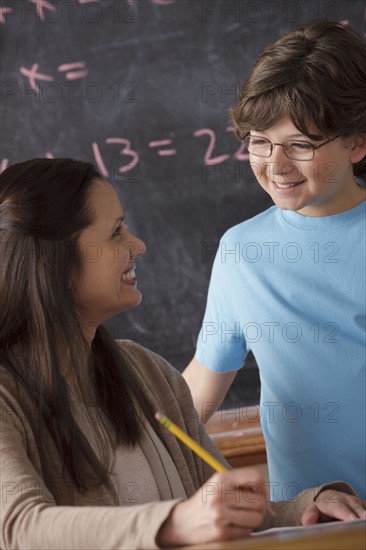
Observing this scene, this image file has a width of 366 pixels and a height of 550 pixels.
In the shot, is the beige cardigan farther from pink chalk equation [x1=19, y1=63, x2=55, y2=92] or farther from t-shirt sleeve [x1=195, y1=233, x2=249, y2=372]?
pink chalk equation [x1=19, y1=63, x2=55, y2=92]

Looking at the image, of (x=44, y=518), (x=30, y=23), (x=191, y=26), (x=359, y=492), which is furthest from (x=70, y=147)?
(x=44, y=518)

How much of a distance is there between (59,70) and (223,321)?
0.80m

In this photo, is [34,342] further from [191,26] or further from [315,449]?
[191,26]

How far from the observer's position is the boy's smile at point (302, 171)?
1.59m

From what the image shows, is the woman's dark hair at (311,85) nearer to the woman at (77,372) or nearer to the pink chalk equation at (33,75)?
the woman at (77,372)

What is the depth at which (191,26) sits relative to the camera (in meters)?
2.30

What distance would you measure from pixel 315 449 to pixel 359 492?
0.11m

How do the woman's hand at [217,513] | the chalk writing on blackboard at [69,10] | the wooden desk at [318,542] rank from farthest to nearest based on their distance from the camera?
the chalk writing on blackboard at [69,10] < the woman's hand at [217,513] < the wooden desk at [318,542]

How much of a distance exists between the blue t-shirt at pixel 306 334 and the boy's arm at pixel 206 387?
13cm

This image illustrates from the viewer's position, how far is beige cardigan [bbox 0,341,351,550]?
1066mm

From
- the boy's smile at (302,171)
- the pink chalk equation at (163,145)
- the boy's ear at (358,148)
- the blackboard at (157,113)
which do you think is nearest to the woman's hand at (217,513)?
the boy's smile at (302,171)

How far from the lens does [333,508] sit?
1321 mm

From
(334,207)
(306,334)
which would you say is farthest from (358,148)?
(306,334)

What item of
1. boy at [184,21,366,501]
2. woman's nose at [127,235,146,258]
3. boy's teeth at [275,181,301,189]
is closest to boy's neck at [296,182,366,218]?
boy at [184,21,366,501]
